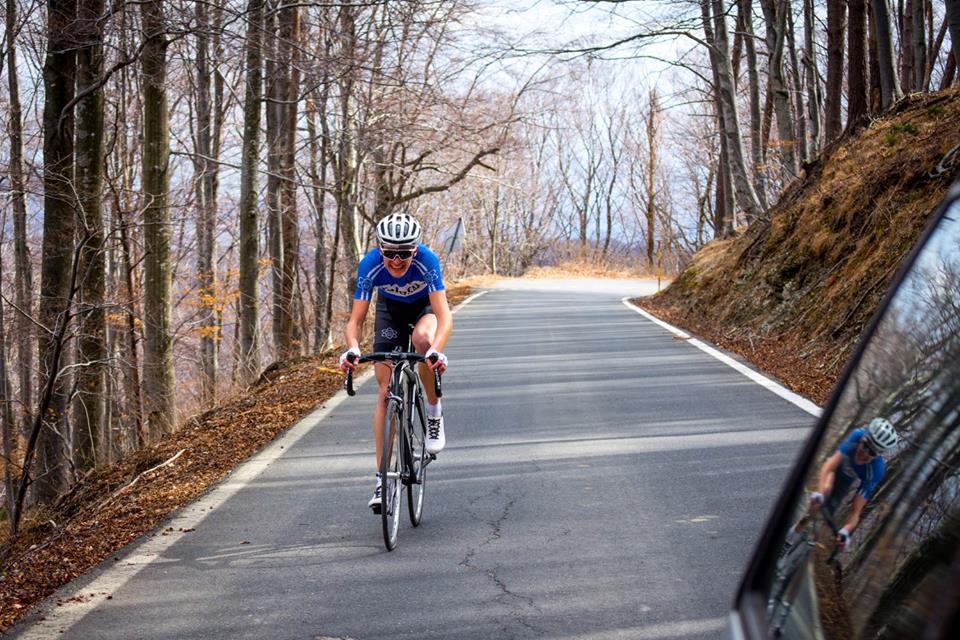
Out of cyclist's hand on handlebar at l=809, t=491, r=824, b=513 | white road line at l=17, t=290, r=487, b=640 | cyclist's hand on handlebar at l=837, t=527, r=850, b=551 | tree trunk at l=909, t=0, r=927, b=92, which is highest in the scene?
Result: tree trunk at l=909, t=0, r=927, b=92

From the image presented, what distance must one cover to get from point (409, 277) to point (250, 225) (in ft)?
49.7

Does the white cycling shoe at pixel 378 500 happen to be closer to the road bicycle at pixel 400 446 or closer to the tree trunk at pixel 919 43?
the road bicycle at pixel 400 446

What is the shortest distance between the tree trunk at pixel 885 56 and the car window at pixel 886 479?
15.1m

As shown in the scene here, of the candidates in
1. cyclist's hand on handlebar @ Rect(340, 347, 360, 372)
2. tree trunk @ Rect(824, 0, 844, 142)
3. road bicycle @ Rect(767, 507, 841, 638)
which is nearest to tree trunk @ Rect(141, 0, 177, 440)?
cyclist's hand on handlebar @ Rect(340, 347, 360, 372)

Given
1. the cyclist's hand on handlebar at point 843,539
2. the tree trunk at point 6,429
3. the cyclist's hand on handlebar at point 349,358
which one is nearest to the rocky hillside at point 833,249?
the cyclist's hand on handlebar at point 349,358

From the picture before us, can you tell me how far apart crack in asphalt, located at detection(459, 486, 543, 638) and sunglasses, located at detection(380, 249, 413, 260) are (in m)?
1.67

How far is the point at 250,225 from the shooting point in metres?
20.5

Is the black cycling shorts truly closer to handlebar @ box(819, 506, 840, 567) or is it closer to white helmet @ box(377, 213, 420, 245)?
white helmet @ box(377, 213, 420, 245)

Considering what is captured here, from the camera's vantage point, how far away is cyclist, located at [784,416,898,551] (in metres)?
1.81

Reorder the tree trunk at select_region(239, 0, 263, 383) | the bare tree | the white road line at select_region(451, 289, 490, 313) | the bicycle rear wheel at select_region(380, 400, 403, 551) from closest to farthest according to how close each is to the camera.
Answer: the bicycle rear wheel at select_region(380, 400, 403, 551) → the bare tree → the tree trunk at select_region(239, 0, 263, 383) → the white road line at select_region(451, 289, 490, 313)

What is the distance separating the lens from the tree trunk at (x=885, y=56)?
601 inches

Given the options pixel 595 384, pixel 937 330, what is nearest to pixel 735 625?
pixel 937 330

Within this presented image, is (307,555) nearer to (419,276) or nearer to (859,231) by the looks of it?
(419,276)

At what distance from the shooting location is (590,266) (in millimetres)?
54594
